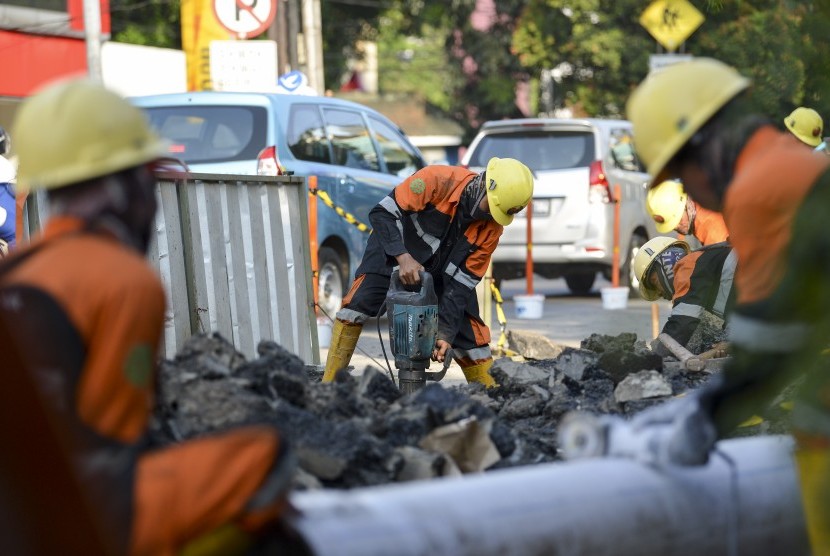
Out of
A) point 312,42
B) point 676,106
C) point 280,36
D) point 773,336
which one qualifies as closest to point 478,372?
point 676,106

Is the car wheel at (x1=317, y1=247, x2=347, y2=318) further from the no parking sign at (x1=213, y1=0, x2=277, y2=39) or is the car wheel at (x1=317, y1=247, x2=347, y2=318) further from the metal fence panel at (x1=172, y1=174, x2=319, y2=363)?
the no parking sign at (x1=213, y1=0, x2=277, y2=39)

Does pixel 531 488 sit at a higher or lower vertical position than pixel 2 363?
lower

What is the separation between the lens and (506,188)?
770 centimetres

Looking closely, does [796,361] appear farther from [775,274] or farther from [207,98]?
[207,98]

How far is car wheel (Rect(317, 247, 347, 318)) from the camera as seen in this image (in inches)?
472

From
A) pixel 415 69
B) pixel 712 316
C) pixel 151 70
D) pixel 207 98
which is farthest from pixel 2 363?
pixel 415 69

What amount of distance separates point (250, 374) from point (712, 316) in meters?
4.37

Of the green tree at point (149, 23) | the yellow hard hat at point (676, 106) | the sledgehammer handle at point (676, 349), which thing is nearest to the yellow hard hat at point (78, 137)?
the yellow hard hat at point (676, 106)

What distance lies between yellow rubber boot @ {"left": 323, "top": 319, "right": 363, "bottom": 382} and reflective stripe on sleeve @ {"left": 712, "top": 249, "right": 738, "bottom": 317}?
2127mm

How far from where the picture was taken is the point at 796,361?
363cm

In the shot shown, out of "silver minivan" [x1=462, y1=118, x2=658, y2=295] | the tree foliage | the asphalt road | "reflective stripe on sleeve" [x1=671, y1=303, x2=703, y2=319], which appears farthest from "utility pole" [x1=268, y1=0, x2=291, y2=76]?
"reflective stripe on sleeve" [x1=671, y1=303, x2=703, y2=319]

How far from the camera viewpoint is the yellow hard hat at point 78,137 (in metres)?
3.22

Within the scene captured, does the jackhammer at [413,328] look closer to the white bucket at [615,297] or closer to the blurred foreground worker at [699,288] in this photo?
the blurred foreground worker at [699,288]

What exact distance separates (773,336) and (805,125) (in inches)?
272
